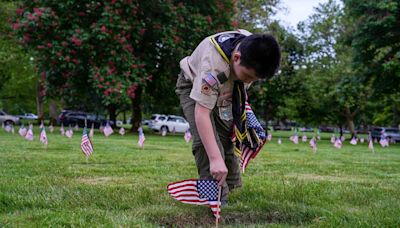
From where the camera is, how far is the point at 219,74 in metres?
2.90

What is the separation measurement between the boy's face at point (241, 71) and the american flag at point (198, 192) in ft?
2.56

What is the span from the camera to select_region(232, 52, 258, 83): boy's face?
2.76 meters

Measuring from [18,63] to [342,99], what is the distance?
20285mm

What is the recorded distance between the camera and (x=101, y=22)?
16766 millimetres

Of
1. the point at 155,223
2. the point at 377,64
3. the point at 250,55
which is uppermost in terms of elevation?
the point at 377,64

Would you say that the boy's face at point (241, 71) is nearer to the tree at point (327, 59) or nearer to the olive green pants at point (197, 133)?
the olive green pants at point (197, 133)

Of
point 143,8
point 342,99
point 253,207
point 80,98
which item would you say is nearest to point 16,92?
point 80,98

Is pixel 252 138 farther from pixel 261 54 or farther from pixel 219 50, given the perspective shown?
pixel 261 54

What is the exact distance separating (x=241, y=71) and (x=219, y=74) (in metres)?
0.16

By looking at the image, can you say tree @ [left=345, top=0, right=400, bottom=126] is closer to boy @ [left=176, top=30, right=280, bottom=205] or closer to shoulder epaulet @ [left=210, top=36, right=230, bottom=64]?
boy @ [left=176, top=30, right=280, bottom=205]

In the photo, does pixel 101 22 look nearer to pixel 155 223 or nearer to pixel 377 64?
pixel 377 64

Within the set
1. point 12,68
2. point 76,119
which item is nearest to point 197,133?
point 12,68

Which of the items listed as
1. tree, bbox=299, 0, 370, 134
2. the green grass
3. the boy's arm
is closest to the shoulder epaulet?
the boy's arm

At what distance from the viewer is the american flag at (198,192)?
308 cm
